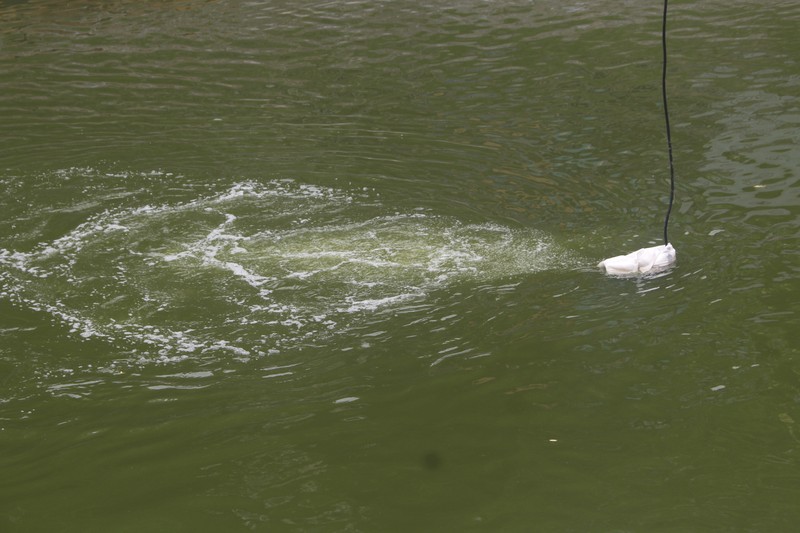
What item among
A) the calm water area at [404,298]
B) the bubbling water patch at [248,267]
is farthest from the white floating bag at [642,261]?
the bubbling water patch at [248,267]

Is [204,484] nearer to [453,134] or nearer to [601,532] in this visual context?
[601,532]

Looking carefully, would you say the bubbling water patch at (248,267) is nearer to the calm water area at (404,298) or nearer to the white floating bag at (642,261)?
the calm water area at (404,298)

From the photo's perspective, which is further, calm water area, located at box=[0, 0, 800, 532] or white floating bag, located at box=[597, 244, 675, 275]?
white floating bag, located at box=[597, 244, 675, 275]

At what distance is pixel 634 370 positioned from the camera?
482 centimetres

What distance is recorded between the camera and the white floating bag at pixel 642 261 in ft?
18.6

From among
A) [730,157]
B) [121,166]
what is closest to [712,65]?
[730,157]

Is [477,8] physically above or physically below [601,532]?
above

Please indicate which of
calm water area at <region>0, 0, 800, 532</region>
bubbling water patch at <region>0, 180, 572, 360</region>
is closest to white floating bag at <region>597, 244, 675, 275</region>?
calm water area at <region>0, 0, 800, 532</region>

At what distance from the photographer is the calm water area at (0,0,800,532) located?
4074 millimetres

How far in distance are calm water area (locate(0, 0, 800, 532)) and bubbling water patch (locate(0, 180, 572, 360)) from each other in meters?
0.03

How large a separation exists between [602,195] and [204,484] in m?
4.03

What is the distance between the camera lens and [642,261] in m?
5.67

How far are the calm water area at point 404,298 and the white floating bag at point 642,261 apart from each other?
0.06 meters

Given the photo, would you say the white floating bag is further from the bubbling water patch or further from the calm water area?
the bubbling water patch
